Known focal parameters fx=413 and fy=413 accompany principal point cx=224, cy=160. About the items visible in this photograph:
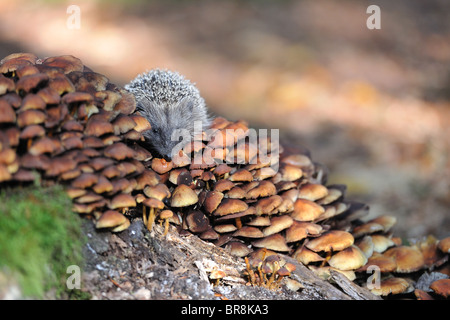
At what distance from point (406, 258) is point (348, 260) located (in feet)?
2.69

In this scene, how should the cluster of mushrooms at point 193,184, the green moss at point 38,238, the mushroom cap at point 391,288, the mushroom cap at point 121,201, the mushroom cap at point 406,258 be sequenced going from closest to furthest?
the green moss at point 38,238 < the cluster of mushrooms at point 193,184 < the mushroom cap at point 121,201 < the mushroom cap at point 391,288 < the mushroom cap at point 406,258

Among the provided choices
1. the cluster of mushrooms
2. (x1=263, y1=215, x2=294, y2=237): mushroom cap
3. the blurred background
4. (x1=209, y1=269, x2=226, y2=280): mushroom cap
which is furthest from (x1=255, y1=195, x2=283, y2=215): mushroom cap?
the blurred background

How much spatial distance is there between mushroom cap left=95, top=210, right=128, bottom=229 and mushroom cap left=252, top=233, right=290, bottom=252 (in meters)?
1.31

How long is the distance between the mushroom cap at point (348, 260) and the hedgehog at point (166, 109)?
5.82ft

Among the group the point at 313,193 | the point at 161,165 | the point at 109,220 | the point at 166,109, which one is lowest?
the point at 313,193

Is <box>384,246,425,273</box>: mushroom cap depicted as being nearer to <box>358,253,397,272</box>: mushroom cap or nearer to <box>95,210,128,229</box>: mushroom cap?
<box>358,253,397,272</box>: mushroom cap

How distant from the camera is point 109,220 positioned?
9.59ft

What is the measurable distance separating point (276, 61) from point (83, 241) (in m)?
8.60

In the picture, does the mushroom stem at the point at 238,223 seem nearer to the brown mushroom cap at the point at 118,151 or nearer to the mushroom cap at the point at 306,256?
the mushroom cap at the point at 306,256

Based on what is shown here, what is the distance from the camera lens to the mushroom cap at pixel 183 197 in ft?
11.3

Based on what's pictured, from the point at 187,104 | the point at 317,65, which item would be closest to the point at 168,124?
the point at 187,104

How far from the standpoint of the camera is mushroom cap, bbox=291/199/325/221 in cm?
398

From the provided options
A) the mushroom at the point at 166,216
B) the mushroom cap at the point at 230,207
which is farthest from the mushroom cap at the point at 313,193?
the mushroom at the point at 166,216

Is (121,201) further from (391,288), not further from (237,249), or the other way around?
(391,288)
